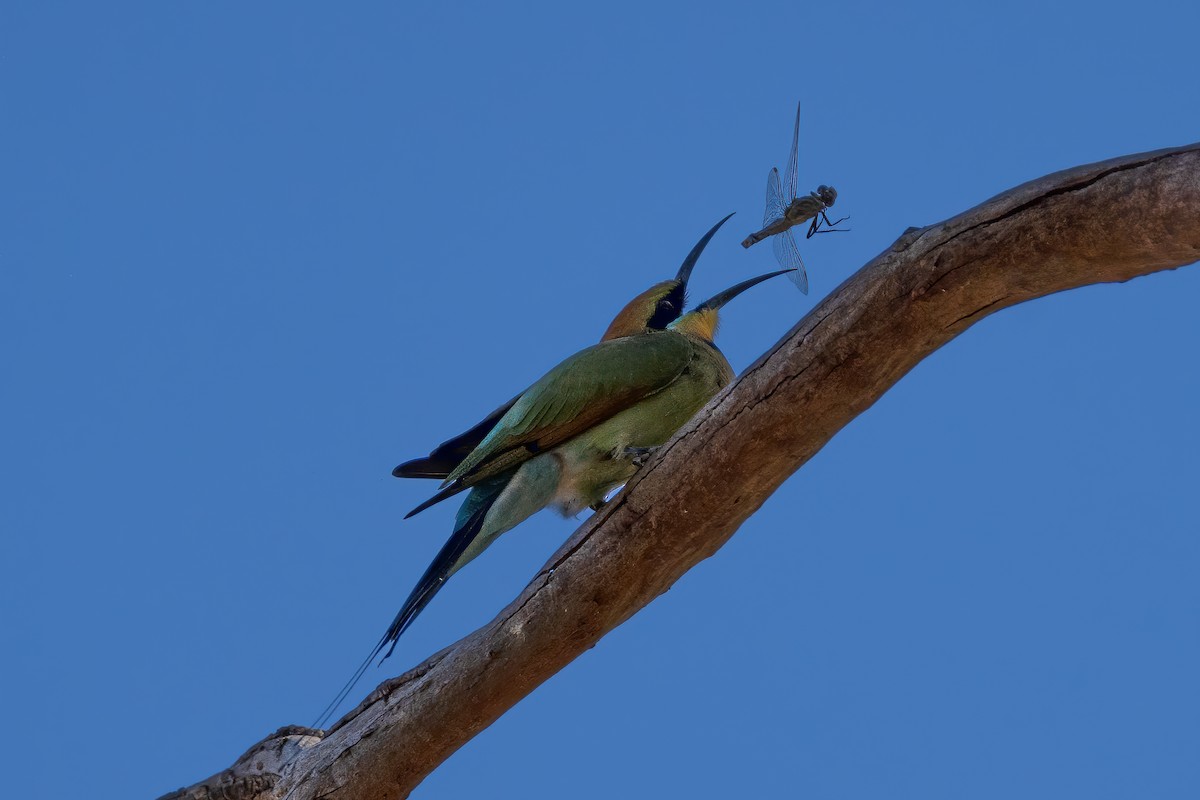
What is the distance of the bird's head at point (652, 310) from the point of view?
545 centimetres

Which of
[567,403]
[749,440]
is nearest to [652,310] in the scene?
[567,403]

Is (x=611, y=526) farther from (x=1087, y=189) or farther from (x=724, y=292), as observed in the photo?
(x=724, y=292)

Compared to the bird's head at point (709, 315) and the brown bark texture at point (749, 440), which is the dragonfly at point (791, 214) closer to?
the bird's head at point (709, 315)

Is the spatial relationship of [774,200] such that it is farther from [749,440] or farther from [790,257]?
[749,440]

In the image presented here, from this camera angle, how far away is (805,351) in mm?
3355

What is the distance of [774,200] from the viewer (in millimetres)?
5609

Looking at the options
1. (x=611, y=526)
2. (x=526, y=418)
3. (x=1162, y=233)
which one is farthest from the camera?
(x=526, y=418)

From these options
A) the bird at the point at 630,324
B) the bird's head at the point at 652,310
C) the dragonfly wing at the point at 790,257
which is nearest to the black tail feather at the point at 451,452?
the bird at the point at 630,324

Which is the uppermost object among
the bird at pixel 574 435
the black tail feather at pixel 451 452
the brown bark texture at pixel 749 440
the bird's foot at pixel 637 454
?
the black tail feather at pixel 451 452

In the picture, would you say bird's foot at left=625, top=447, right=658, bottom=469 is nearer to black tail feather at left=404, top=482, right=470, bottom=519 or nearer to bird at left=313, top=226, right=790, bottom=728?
bird at left=313, top=226, right=790, bottom=728

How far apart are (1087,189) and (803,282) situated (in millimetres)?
2456

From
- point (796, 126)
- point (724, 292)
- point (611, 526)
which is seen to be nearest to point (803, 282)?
point (724, 292)

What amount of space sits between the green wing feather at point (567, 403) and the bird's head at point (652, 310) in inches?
26.7

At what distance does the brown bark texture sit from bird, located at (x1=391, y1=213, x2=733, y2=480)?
44.7 inches
